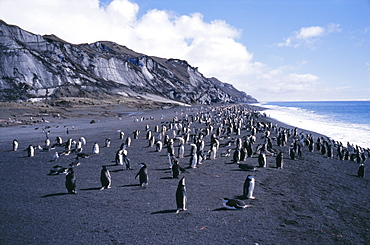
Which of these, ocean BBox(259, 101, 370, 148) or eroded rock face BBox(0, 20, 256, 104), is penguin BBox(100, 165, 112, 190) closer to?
ocean BBox(259, 101, 370, 148)

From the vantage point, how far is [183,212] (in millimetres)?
7109

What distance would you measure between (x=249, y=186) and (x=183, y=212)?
A: 240 centimetres

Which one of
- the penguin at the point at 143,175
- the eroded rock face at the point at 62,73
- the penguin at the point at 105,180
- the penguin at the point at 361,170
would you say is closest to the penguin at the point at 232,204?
the penguin at the point at 143,175

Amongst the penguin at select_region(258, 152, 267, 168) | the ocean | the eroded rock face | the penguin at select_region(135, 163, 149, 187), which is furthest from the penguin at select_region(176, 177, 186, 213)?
the eroded rock face

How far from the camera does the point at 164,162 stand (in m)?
13.6

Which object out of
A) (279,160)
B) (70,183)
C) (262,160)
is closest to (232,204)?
(70,183)

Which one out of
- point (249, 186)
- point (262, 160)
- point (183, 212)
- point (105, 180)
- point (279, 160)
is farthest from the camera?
point (279, 160)

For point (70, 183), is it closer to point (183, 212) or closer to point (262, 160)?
point (183, 212)

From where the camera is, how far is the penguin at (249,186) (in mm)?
8094

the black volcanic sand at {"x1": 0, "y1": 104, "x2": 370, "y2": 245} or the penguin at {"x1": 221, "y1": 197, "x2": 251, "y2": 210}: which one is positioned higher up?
the penguin at {"x1": 221, "y1": 197, "x2": 251, "y2": 210}

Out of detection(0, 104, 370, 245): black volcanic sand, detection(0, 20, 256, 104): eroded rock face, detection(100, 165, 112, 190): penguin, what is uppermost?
detection(0, 20, 256, 104): eroded rock face

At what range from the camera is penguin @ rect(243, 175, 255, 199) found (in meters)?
8.09

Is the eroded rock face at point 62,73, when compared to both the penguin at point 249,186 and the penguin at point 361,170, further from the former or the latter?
the penguin at point 361,170

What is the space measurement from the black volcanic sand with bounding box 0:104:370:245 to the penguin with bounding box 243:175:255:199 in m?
0.28
